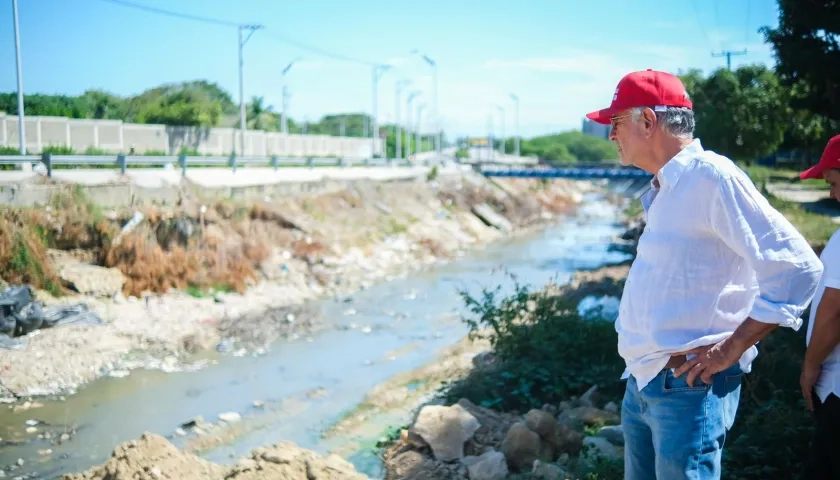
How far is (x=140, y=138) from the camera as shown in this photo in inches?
898

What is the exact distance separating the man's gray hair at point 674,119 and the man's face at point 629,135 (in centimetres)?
2

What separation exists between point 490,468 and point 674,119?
129 inches

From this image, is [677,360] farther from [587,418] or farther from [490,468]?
[587,418]

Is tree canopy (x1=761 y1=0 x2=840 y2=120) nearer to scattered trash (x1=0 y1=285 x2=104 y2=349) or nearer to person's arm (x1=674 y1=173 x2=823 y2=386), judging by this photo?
person's arm (x1=674 y1=173 x2=823 y2=386)

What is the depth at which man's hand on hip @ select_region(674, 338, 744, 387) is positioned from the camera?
2.16 metres

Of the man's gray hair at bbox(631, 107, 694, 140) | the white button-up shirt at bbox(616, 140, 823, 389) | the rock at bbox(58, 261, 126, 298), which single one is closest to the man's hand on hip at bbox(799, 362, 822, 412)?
the white button-up shirt at bbox(616, 140, 823, 389)

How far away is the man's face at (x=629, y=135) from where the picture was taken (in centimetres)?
239

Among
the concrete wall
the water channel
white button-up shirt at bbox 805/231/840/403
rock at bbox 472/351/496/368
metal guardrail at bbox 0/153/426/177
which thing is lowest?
the water channel

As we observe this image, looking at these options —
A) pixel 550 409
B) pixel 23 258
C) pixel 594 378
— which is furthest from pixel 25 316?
pixel 594 378

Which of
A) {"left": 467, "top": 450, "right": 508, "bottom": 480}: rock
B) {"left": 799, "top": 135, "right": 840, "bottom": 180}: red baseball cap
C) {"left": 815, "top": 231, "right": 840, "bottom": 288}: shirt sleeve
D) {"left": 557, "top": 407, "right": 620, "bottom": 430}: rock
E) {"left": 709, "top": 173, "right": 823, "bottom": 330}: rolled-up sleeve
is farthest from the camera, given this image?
{"left": 557, "top": 407, "right": 620, "bottom": 430}: rock

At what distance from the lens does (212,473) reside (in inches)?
184

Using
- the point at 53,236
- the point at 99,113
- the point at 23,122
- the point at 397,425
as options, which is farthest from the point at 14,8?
the point at 397,425

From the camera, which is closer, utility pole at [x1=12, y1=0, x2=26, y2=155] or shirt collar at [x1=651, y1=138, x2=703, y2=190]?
shirt collar at [x1=651, y1=138, x2=703, y2=190]

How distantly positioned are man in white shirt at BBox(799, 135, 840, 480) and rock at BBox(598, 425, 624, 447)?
1.98 m
